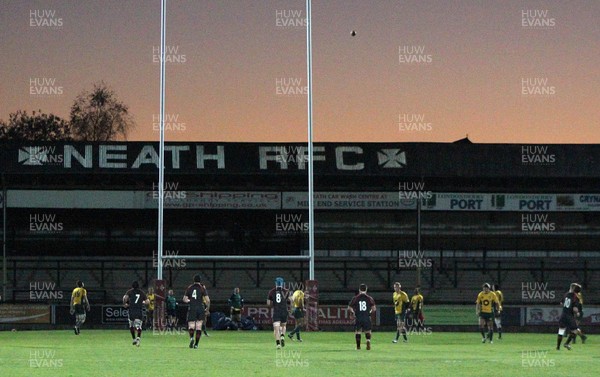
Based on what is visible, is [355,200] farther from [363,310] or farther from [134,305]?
[363,310]

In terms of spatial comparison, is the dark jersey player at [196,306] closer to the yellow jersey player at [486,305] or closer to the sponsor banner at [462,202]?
the yellow jersey player at [486,305]

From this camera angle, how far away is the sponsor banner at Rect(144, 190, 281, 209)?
52.1 metres

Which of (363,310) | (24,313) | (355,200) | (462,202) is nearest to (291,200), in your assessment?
(355,200)

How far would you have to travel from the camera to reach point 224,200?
2063 inches

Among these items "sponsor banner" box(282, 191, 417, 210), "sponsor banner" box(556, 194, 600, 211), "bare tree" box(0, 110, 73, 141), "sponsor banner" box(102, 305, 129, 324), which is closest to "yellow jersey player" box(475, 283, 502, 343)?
"sponsor banner" box(102, 305, 129, 324)

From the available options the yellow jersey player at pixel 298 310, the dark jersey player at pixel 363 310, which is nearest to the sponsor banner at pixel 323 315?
the yellow jersey player at pixel 298 310

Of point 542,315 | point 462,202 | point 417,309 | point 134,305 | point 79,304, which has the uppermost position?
point 462,202

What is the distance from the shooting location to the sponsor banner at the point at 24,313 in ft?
141

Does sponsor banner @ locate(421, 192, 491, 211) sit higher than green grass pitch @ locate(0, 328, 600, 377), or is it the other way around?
sponsor banner @ locate(421, 192, 491, 211)

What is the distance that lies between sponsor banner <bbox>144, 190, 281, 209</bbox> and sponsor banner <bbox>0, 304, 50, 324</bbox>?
32.6 feet

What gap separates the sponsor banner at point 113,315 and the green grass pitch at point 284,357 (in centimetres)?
745

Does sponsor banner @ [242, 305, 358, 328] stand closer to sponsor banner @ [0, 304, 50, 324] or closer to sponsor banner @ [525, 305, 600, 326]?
sponsor banner @ [525, 305, 600, 326]

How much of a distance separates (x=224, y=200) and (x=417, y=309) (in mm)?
16139

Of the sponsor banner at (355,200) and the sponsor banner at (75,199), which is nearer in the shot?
the sponsor banner at (75,199)
